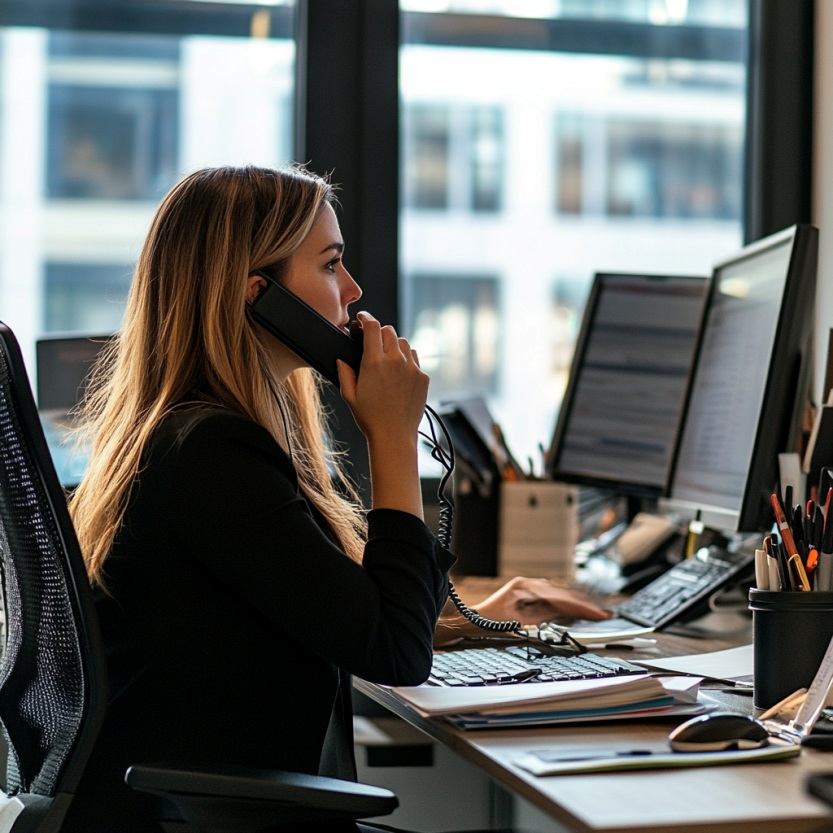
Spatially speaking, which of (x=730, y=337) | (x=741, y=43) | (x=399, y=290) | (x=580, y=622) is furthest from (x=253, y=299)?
(x=741, y=43)

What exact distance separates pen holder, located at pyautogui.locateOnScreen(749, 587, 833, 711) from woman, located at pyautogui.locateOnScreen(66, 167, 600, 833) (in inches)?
12.5

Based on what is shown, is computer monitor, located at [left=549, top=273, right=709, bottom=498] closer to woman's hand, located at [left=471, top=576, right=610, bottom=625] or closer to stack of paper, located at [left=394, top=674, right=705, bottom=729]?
woman's hand, located at [left=471, top=576, right=610, bottom=625]

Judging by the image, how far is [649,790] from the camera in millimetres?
782

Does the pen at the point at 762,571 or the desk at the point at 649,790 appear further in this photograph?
the pen at the point at 762,571

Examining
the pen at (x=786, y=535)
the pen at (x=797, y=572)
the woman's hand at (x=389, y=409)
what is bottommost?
the pen at (x=797, y=572)

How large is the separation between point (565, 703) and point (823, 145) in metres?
1.63

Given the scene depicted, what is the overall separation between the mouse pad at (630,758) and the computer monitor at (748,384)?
0.63 metres

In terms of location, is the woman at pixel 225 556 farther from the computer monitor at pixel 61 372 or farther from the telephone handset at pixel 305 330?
the computer monitor at pixel 61 372

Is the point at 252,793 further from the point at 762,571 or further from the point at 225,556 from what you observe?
the point at 762,571

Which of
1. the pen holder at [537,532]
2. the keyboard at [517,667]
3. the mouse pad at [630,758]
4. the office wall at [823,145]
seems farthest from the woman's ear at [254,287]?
the office wall at [823,145]

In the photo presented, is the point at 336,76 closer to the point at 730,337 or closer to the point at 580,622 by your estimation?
the point at 730,337

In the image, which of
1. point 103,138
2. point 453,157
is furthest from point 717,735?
point 103,138

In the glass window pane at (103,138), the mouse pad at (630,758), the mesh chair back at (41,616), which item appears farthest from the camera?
the glass window pane at (103,138)

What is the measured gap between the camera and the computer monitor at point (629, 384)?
188 cm
